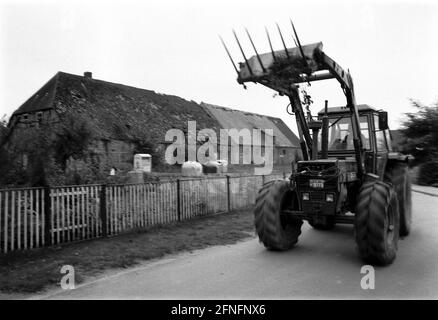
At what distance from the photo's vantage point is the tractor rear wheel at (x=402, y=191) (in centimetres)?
802

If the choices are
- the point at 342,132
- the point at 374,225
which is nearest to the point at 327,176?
the point at 374,225

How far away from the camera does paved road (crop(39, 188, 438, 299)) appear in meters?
4.79

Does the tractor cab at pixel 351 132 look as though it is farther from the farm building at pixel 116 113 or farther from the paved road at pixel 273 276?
the farm building at pixel 116 113

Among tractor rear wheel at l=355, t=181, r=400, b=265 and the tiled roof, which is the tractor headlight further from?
the tiled roof

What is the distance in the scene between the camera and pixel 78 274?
5715mm

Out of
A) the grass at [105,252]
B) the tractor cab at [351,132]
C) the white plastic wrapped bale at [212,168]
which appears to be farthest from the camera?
the white plastic wrapped bale at [212,168]

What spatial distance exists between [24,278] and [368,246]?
4.92 meters

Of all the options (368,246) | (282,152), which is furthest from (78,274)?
(282,152)

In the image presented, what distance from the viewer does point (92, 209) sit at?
8.04 meters

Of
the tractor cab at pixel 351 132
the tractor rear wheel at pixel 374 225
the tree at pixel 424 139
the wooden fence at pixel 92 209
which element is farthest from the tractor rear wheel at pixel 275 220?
the tree at pixel 424 139

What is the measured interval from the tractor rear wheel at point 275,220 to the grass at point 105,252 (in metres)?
1.52

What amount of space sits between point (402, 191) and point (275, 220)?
3543mm

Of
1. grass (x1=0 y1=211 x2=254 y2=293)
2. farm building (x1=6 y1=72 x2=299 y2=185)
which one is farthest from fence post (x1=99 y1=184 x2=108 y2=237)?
farm building (x1=6 y1=72 x2=299 y2=185)
